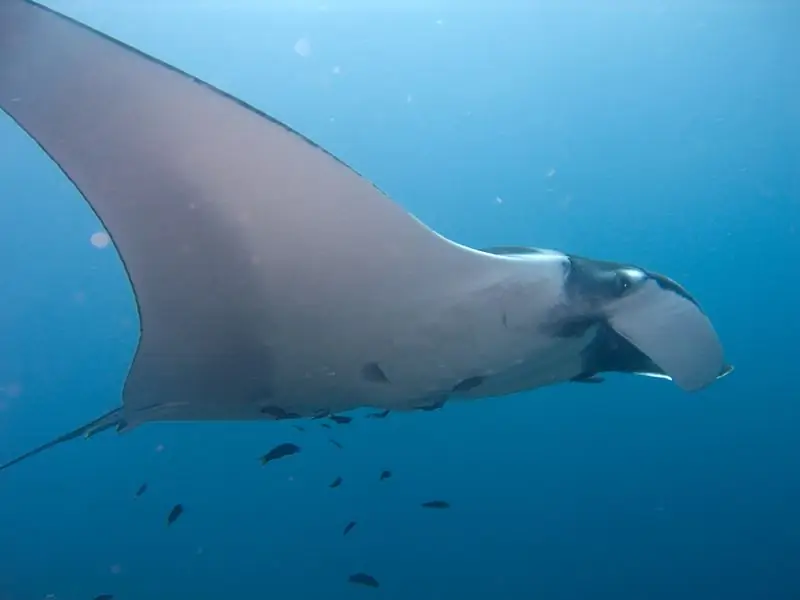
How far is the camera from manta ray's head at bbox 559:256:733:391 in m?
2.00

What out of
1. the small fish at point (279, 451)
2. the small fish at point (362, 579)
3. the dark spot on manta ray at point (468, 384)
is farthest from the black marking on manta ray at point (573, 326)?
the small fish at point (362, 579)

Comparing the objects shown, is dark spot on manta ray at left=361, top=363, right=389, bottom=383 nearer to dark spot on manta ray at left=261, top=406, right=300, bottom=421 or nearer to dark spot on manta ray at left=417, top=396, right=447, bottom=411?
dark spot on manta ray at left=417, top=396, right=447, bottom=411

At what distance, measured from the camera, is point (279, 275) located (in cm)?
211

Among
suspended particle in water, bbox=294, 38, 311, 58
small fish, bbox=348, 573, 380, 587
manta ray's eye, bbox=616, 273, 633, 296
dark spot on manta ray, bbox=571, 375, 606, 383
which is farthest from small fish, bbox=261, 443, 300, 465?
suspended particle in water, bbox=294, 38, 311, 58

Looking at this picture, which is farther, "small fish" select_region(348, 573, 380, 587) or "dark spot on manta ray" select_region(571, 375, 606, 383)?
"small fish" select_region(348, 573, 380, 587)

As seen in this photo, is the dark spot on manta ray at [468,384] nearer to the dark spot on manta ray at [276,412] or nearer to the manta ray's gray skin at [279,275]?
the manta ray's gray skin at [279,275]

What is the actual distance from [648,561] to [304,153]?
14041 millimetres

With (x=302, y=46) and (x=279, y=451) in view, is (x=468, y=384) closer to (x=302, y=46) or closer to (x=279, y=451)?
(x=279, y=451)

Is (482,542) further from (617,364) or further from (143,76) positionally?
(143,76)

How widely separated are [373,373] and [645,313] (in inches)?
39.1

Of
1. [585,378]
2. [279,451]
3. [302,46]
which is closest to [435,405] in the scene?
[585,378]

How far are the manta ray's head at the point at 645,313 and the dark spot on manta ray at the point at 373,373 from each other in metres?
0.69

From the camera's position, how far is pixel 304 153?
1.82 metres

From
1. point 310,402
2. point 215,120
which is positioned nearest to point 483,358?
point 310,402
